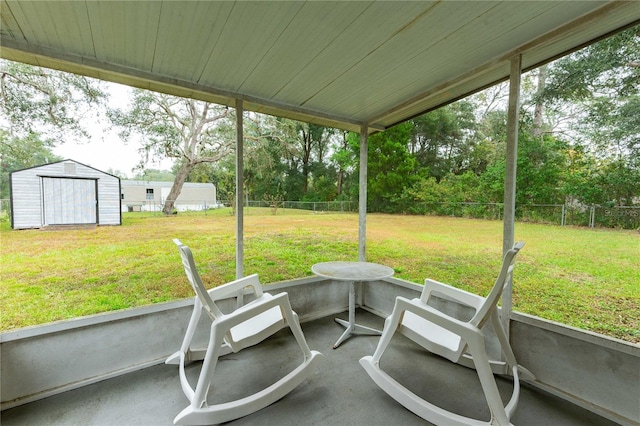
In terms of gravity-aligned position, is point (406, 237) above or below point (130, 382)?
above

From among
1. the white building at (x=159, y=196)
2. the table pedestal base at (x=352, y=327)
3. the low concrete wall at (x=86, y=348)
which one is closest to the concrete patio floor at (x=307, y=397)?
the low concrete wall at (x=86, y=348)

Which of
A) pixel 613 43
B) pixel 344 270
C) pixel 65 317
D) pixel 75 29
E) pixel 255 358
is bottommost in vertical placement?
pixel 255 358

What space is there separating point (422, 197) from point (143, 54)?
4745 millimetres

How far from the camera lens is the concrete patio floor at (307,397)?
147 centimetres

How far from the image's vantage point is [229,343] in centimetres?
159

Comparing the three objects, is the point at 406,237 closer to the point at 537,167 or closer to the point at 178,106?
the point at 537,167

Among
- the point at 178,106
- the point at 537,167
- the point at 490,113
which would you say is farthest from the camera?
the point at 490,113

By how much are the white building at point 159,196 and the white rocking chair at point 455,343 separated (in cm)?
267

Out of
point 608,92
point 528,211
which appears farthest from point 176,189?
point 608,92

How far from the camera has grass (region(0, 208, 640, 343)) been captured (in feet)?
6.81

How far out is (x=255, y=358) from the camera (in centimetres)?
213

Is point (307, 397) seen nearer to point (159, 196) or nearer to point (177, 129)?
point (159, 196)

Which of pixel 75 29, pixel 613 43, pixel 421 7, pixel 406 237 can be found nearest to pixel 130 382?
pixel 75 29

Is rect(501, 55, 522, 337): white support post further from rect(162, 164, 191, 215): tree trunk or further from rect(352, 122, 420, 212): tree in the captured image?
rect(162, 164, 191, 215): tree trunk
